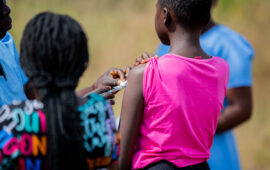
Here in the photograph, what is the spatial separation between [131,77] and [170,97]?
0.22 m

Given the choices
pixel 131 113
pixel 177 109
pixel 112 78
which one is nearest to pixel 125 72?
pixel 112 78

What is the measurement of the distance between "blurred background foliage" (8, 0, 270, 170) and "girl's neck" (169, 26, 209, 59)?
3.57 m

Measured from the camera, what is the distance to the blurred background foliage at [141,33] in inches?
229

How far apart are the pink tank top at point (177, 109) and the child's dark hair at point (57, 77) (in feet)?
1.58

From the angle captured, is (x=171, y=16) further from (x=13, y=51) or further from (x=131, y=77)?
(x=13, y=51)

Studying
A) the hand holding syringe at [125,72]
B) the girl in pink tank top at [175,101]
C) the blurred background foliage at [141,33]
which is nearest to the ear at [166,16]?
the girl in pink tank top at [175,101]

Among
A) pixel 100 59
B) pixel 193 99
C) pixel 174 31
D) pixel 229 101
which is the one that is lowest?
pixel 100 59

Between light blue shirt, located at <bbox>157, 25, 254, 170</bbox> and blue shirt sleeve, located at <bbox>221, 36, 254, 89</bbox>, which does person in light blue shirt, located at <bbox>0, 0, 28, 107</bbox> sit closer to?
light blue shirt, located at <bbox>157, 25, 254, 170</bbox>

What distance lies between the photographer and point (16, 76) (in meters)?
2.62

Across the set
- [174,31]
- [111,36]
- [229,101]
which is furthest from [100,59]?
[174,31]

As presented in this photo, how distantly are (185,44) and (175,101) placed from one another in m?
0.31

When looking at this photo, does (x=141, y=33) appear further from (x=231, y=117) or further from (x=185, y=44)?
(x=185, y=44)

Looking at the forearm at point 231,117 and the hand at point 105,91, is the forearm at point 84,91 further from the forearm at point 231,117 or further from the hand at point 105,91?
the forearm at point 231,117

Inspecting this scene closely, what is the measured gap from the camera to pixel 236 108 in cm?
348
